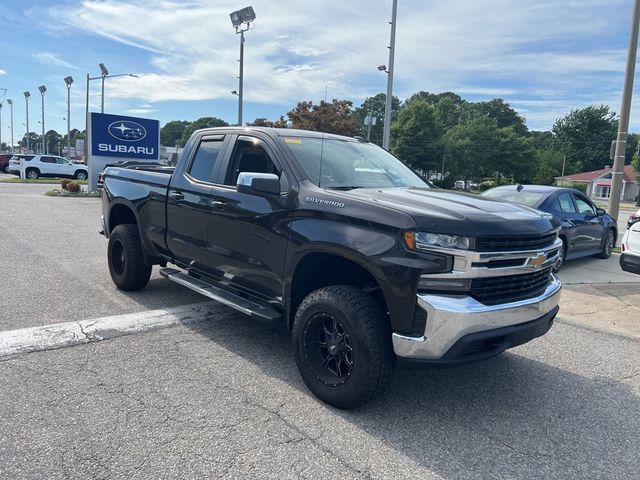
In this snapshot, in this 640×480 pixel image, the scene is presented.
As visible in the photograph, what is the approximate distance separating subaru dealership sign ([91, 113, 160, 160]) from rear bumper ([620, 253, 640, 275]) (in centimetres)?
2073

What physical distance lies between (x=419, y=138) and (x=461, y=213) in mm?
48402

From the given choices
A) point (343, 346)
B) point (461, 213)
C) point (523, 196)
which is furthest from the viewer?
point (523, 196)

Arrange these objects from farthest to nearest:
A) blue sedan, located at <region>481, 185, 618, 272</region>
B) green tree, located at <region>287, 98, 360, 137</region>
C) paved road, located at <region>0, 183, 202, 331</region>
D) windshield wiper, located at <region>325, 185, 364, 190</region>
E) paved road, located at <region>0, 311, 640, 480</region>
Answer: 1. green tree, located at <region>287, 98, 360, 137</region>
2. blue sedan, located at <region>481, 185, 618, 272</region>
3. paved road, located at <region>0, 183, 202, 331</region>
4. windshield wiper, located at <region>325, 185, 364, 190</region>
5. paved road, located at <region>0, 311, 640, 480</region>

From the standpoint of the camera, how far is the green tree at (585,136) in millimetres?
80875

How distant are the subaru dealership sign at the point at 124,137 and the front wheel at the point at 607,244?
1929 centimetres

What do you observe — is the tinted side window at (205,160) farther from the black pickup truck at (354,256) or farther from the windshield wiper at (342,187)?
the windshield wiper at (342,187)

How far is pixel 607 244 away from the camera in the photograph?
10.3 meters

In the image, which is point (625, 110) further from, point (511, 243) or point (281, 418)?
point (281, 418)

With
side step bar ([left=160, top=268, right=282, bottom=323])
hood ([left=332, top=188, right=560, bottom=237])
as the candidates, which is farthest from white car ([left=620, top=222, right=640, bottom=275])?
side step bar ([left=160, top=268, right=282, bottom=323])

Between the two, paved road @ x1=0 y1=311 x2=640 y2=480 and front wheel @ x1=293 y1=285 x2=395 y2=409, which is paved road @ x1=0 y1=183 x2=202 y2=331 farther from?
front wheel @ x1=293 y1=285 x2=395 y2=409

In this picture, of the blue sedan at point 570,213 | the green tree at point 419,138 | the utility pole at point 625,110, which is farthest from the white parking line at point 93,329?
the green tree at point 419,138

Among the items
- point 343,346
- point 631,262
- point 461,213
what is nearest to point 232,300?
point 343,346

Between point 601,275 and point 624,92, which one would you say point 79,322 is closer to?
point 601,275

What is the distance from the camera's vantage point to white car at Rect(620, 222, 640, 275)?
6.11 m
